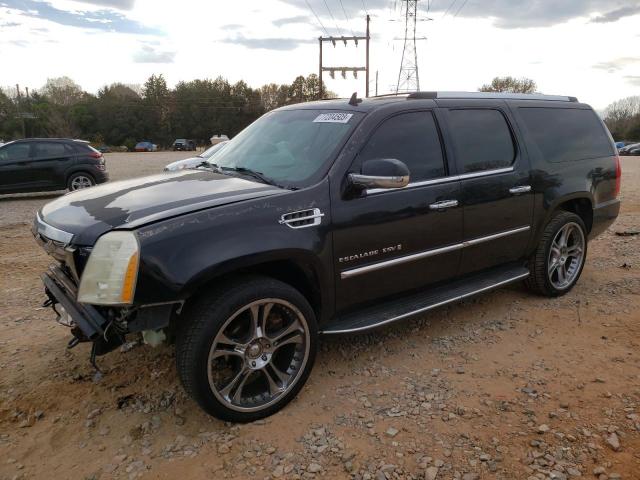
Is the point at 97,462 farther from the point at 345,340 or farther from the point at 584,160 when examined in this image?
the point at 584,160

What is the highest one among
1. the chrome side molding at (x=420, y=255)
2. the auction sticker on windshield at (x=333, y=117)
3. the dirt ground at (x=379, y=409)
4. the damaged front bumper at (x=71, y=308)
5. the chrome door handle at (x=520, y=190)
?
the auction sticker on windshield at (x=333, y=117)

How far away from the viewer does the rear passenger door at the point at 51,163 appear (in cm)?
1163

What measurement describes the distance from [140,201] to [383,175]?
1.47 metres

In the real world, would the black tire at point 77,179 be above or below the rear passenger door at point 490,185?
below

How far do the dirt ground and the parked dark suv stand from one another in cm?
866

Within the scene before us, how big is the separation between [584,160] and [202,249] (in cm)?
390

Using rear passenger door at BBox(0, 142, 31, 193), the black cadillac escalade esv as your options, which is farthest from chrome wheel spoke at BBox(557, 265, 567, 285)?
rear passenger door at BBox(0, 142, 31, 193)

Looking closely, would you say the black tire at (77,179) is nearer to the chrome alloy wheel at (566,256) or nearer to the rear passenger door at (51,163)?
the rear passenger door at (51,163)

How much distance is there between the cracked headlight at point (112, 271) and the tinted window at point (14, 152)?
36.2 feet

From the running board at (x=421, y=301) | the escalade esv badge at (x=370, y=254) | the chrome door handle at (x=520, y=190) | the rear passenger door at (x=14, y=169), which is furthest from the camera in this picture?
the rear passenger door at (x=14, y=169)

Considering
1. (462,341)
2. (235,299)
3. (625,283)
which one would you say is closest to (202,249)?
(235,299)

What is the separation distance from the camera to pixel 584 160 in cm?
464

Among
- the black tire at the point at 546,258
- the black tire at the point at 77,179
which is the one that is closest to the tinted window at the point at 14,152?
the black tire at the point at 77,179

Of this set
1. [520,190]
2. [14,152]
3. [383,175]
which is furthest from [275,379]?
[14,152]
